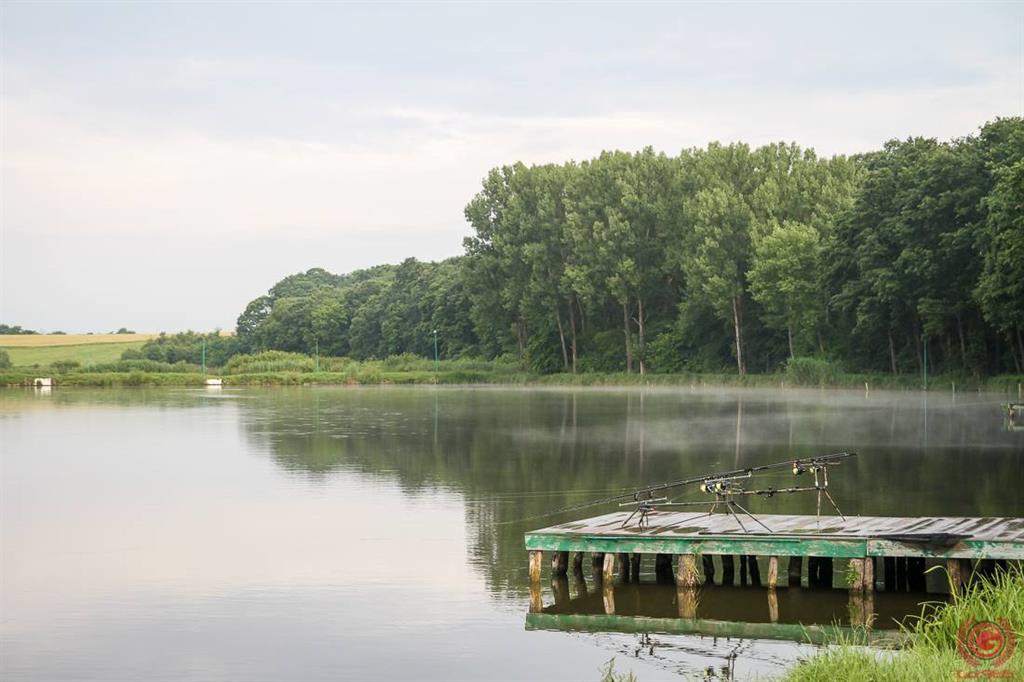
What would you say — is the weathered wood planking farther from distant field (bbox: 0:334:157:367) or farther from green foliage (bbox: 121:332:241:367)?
green foliage (bbox: 121:332:241:367)

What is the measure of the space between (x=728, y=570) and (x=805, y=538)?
247 centimetres

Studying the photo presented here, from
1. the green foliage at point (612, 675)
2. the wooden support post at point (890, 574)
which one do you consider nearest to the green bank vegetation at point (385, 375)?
the wooden support post at point (890, 574)

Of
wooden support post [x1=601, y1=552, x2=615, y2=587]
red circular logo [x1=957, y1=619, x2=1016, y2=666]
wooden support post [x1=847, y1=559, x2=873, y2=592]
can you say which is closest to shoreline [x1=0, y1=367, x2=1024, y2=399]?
wooden support post [x1=601, y1=552, x2=615, y2=587]

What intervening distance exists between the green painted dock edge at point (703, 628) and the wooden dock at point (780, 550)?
1.19ft

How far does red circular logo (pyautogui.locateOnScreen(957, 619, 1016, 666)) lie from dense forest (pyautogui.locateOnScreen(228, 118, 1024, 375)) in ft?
167

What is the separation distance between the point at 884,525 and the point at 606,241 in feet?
321

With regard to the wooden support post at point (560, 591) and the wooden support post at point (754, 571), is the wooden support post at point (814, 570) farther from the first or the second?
the wooden support post at point (560, 591)

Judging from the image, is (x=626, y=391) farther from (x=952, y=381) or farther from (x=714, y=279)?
(x=952, y=381)

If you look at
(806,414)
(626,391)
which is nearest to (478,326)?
(626,391)

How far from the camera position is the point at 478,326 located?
138 meters

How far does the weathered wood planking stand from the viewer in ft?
59.2

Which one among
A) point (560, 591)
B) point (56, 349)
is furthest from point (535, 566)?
point (56, 349)

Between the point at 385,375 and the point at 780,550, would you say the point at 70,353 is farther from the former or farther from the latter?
the point at 780,550

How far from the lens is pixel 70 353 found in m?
183
